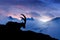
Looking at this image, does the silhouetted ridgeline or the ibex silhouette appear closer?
the silhouetted ridgeline

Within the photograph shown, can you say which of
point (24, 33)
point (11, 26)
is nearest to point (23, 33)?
point (24, 33)

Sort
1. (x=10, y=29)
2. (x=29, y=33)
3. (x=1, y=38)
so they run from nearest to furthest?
(x=1, y=38), (x=29, y=33), (x=10, y=29)

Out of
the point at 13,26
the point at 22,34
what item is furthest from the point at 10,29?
the point at 22,34

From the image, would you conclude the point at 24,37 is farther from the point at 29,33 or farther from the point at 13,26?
the point at 13,26

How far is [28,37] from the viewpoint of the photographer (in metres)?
30.6

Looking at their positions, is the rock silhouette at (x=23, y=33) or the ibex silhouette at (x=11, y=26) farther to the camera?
the ibex silhouette at (x=11, y=26)

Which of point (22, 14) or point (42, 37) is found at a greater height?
point (22, 14)

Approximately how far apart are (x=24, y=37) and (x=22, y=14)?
10883 millimetres

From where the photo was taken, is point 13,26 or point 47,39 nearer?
point 47,39

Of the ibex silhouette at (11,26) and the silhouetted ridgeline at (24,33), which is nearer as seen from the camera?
the silhouetted ridgeline at (24,33)

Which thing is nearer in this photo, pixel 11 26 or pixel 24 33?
pixel 24 33

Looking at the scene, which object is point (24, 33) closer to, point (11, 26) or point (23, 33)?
point (23, 33)

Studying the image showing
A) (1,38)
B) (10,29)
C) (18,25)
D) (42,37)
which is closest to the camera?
(1,38)

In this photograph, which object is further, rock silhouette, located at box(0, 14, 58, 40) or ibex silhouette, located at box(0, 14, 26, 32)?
ibex silhouette, located at box(0, 14, 26, 32)
